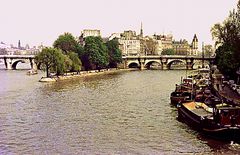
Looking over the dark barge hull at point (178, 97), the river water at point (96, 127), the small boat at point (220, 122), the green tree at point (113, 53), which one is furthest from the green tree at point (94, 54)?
the small boat at point (220, 122)

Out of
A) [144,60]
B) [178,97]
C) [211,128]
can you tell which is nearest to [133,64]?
[144,60]

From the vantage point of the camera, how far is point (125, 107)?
4662cm

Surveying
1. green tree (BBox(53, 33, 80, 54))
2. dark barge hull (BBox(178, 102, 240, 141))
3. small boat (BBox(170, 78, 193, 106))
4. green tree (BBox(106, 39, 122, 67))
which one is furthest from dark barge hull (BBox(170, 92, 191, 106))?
green tree (BBox(106, 39, 122, 67))

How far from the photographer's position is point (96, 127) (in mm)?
35562

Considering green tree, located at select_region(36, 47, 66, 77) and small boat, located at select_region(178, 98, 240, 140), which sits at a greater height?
green tree, located at select_region(36, 47, 66, 77)

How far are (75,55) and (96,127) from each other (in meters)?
63.8

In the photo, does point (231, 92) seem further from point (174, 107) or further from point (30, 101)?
point (30, 101)

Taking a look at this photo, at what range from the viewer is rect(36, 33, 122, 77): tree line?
86.8 m

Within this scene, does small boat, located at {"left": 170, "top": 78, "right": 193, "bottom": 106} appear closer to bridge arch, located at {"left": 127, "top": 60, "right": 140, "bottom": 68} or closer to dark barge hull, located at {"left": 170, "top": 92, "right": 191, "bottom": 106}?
dark barge hull, located at {"left": 170, "top": 92, "right": 191, "bottom": 106}

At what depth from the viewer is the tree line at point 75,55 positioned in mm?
86812

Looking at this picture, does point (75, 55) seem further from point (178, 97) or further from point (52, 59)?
point (178, 97)

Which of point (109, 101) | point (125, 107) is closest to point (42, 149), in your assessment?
point (125, 107)

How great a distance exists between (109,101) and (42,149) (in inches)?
923

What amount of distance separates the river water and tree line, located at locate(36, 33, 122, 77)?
30.5m
